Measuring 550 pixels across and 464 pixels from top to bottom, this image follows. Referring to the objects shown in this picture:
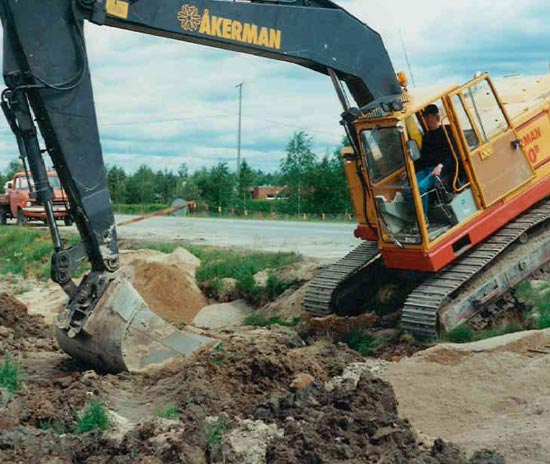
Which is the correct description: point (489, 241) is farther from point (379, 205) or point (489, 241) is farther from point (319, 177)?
point (319, 177)

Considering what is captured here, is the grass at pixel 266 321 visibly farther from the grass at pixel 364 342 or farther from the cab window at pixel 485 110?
the cab window at pixel 485 110

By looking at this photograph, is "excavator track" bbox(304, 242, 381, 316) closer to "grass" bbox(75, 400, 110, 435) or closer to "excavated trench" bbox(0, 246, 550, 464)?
"excavated trench" bbox(0, 246, 550, 464)

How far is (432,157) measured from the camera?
9852mm

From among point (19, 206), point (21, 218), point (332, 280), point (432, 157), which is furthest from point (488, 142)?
point (21, 218)

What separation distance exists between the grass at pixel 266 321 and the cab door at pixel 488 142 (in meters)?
2.74

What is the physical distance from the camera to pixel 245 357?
24.5ft

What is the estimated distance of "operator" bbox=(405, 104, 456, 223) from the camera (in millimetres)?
9562

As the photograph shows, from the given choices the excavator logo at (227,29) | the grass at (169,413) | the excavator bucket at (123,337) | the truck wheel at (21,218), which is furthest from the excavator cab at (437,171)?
the truck wheel at (21,218)

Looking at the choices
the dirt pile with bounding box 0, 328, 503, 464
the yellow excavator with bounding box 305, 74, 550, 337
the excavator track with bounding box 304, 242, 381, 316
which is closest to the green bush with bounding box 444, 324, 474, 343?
the yellow excavator with bounding box 305, 74, 550, 337

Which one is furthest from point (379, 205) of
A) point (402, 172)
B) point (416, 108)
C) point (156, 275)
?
point (156, 275)

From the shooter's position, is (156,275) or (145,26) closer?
(145,26)

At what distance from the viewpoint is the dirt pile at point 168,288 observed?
42.0ft

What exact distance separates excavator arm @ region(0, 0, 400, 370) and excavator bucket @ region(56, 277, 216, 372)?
2 centimetres

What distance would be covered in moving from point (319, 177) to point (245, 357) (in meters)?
37.5
